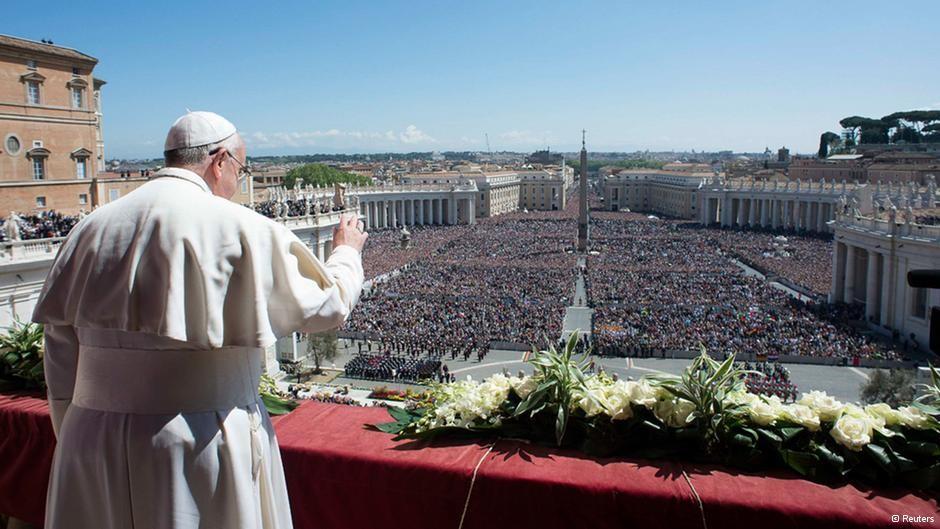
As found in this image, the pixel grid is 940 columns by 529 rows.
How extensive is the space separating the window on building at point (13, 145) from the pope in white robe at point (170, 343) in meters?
23.6

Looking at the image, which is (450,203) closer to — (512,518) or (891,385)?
(891,385)

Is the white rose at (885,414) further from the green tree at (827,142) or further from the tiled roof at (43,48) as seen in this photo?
the green tree at (827,142)

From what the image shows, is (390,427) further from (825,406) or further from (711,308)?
(711,308)

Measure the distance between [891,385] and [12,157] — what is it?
90.5 feet

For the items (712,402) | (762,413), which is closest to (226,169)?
(712,402)

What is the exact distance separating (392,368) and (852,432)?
2277 cm

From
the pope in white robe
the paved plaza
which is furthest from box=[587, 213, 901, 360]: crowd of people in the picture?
the pope in white robe

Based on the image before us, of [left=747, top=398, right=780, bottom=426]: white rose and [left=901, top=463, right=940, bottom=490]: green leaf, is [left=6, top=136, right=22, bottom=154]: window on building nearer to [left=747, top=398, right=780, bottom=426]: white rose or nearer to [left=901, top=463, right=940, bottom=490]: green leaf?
[left=747, top=398, right=780, bottom=426]: white rose

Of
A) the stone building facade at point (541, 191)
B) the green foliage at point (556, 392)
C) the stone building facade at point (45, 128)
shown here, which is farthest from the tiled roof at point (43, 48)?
the stone building facade at point (541, 191)

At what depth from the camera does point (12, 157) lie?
22.3 metres

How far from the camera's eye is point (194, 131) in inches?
110

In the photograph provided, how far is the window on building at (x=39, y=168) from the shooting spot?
23.4 meters

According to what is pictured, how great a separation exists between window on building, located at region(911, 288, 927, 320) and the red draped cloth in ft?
110

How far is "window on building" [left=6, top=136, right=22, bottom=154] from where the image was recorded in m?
22.1
